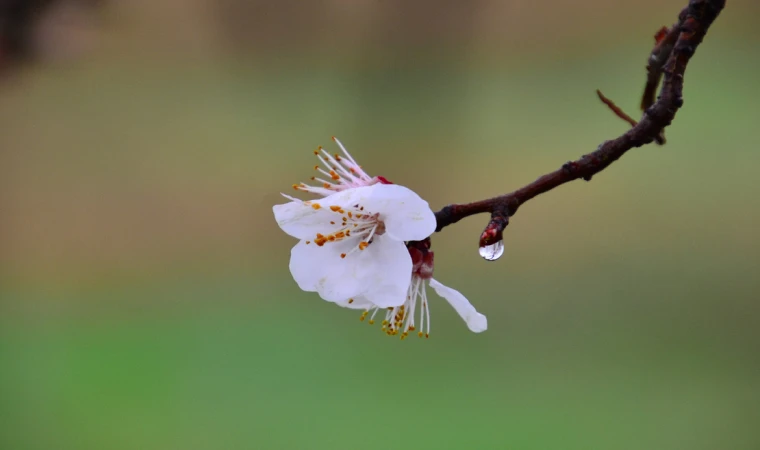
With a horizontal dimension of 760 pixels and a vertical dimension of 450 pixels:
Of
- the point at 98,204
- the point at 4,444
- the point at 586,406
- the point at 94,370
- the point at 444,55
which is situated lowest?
the point at 4,444

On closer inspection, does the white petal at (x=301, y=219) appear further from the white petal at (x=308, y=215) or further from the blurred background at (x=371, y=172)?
the blurred background at (x=371, y=172)

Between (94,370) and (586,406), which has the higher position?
(586,406)

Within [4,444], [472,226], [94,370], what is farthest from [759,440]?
[4,444]

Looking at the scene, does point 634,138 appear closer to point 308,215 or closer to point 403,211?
point 403,211

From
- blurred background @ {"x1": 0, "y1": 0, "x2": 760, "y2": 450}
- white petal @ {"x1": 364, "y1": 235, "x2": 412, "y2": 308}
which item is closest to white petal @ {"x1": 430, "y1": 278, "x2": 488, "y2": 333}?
white petal @ {"x1": 364, "y1": 235, "x2": 412, "y2": 308}

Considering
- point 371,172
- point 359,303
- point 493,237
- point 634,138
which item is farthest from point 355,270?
point 371,172

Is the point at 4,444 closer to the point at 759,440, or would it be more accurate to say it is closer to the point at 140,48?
the point at 140,48

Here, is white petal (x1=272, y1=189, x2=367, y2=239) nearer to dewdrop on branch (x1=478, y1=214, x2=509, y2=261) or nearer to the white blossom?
the white blossom
